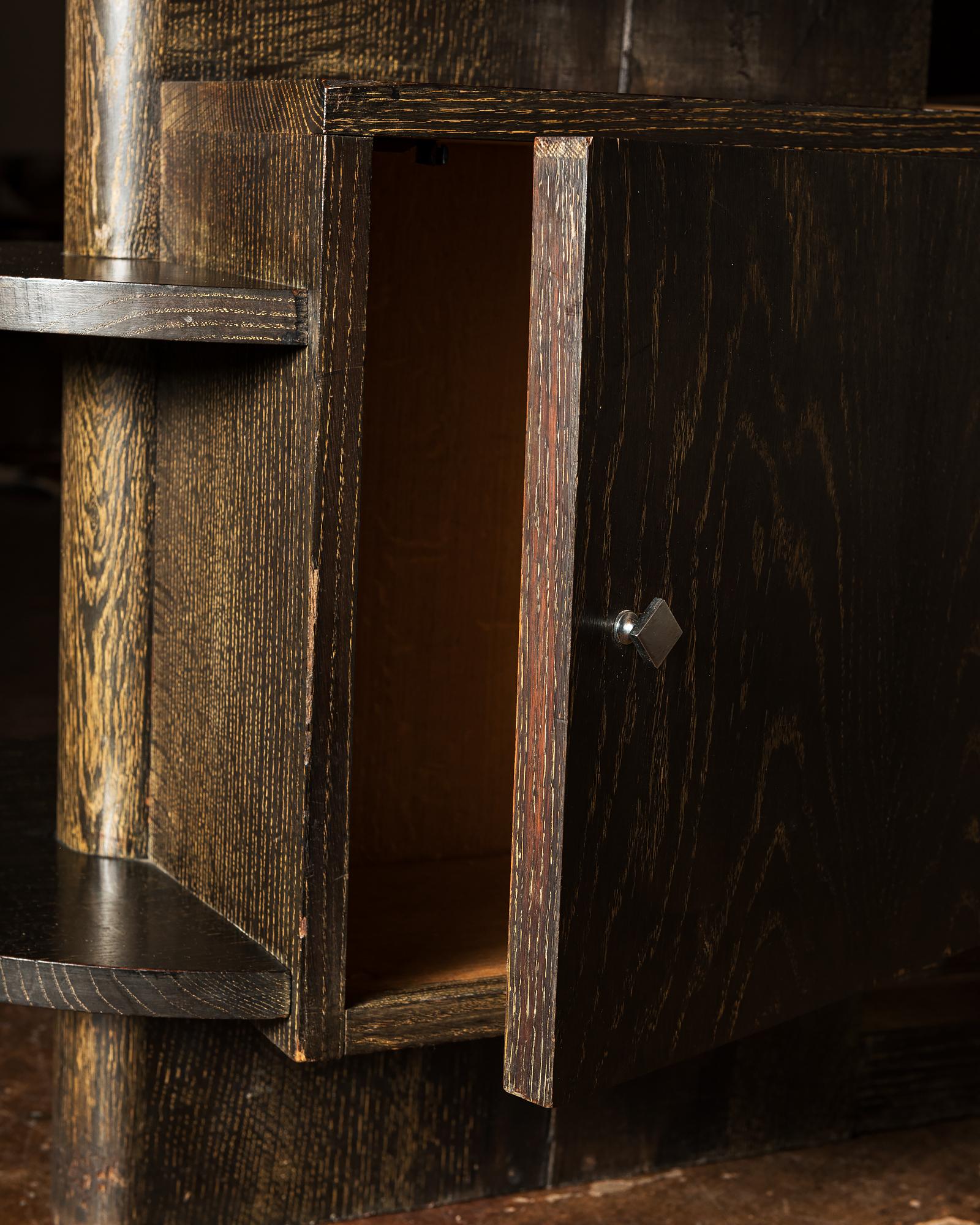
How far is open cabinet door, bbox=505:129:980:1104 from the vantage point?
91 centimetres

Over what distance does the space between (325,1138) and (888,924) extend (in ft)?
1.60

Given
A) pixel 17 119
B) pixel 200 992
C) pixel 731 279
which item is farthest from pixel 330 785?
pixel 17 119

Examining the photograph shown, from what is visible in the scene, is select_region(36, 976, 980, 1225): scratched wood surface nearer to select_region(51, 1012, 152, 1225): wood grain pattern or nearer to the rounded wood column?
select_region(51, 1012, 152, 1225): wood grain pattern

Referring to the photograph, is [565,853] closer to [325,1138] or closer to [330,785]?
[330,785]

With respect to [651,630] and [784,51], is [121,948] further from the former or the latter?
[784,51]

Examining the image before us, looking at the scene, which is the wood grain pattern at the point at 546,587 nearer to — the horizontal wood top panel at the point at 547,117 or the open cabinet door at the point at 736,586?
the open cabinet door at the point at 736,586

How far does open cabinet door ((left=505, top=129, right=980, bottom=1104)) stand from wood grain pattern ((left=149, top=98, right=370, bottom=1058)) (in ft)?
0.59

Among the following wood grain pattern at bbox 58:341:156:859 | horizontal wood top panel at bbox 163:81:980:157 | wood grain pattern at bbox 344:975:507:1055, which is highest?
horizontal wood top panel at bbox 163:81:980:157

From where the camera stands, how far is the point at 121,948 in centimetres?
115

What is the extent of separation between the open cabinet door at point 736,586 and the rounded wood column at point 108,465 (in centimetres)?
47

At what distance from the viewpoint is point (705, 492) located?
979 mm

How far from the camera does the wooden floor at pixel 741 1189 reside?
1.43 metres

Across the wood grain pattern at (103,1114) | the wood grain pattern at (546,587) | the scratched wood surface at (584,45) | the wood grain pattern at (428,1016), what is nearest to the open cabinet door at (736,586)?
the wood grain pattern at (546,587)

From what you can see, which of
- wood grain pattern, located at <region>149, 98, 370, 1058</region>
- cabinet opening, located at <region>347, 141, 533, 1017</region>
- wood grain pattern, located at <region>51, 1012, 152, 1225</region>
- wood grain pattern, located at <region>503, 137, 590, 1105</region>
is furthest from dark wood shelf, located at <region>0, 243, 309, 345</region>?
wood grain pattern, located at <region>51, 1012, 152, 1225</region>
